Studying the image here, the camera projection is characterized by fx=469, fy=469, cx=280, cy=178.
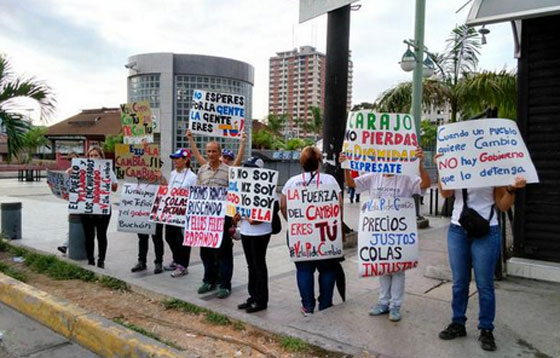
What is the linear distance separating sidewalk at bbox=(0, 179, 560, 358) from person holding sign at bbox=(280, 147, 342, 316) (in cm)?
21

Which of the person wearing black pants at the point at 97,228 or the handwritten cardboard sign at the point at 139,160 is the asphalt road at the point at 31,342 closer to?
the person wearing black pants at the point at 97,228

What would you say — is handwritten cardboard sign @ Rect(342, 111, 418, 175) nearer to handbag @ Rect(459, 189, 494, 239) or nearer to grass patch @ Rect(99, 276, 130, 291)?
handbag @ Rect(459, 189, 494, 239)

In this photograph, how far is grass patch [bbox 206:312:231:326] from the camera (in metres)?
4.71

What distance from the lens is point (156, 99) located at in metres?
20.8

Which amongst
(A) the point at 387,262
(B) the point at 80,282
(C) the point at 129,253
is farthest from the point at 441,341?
(C) the point at 129,253

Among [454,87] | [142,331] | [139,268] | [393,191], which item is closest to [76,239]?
[139,268]

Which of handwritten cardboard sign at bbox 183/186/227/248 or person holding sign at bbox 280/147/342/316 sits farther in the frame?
handwritten cardboard sign at bbox 183/186/227/248

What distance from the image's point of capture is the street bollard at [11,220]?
30.9ft

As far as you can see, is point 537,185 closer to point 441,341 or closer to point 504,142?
point 504,142

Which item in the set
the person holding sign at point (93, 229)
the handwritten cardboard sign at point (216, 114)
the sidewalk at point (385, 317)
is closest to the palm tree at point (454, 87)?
the sidewalk at point (385, 317)

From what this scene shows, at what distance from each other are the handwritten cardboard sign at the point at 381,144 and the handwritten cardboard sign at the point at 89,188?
3956 mm

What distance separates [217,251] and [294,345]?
Answer: 2.20m

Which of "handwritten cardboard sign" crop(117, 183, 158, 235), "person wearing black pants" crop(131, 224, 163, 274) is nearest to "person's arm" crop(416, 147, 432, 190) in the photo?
"person wearing black pants" crop(131, 224, 163, 274)

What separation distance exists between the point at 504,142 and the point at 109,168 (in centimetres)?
557
